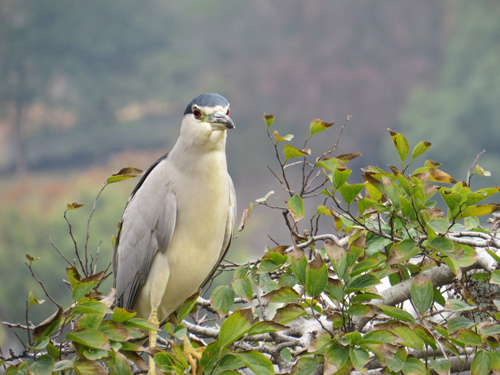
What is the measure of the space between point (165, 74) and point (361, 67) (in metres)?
4.92

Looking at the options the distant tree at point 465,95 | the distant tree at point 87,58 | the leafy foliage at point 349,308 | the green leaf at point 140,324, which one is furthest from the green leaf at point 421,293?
the distant tree at point 87,58

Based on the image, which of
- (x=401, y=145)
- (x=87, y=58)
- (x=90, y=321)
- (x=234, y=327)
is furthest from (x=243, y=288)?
(x=87, y=58)

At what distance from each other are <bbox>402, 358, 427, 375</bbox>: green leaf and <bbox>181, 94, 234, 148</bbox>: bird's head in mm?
615

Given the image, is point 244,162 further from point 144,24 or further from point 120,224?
point 120,224

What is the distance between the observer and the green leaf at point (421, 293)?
2.89 ft

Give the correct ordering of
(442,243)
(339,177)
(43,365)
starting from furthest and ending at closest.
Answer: (339,177)
(442,243)
(43,365)

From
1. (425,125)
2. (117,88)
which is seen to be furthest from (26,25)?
(425,125)

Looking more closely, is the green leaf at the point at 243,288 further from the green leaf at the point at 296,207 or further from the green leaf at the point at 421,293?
the green leaf at the point at 421,293

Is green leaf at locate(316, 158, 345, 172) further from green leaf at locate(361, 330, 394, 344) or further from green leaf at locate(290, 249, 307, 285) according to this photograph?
green leaf at locate(361, 330, 394, 344)

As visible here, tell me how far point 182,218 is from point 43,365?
1.98 feet

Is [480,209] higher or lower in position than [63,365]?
higher

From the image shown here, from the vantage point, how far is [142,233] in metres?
1.39

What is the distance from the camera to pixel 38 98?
585 inches

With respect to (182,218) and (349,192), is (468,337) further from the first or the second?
(182,218)
